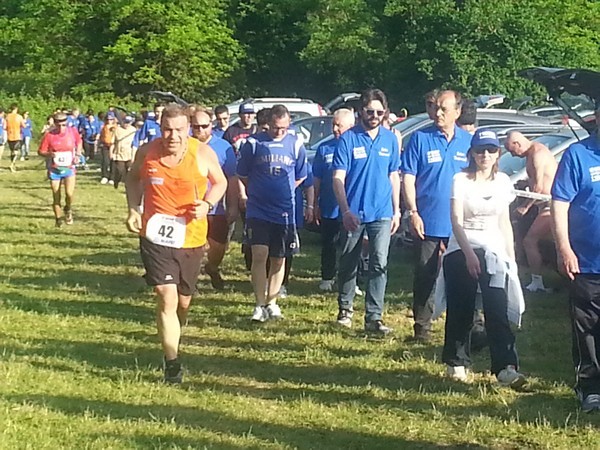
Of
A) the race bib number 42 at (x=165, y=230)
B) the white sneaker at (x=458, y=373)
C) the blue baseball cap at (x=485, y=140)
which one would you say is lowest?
the white sneaker at (x=458, y=373)

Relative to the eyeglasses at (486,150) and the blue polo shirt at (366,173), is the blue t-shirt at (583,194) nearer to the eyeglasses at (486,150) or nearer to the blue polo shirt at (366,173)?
the eyeglasses at (486,150)

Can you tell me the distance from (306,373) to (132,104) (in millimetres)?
44570

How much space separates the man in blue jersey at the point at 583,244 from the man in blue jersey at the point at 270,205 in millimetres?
3350

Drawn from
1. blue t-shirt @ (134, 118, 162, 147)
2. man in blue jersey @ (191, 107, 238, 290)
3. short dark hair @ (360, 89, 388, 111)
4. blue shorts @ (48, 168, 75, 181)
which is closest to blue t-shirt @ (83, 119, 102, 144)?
blue t-shirt @ (134, 118, 162, 147)

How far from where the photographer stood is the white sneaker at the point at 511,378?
7383 millimetres

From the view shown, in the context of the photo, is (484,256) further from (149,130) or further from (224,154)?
(149,130)

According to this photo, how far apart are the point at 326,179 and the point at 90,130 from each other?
88.4 feet

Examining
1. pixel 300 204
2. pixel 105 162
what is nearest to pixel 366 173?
pixel 300 204

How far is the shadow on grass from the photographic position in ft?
20.6

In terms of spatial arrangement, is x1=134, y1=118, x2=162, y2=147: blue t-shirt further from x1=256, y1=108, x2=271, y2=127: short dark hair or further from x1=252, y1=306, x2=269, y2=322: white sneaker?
x1=252, y1=306, x2=269, y2=322: white sneaker

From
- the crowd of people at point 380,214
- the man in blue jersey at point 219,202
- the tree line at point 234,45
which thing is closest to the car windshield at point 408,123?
the crowd of people at point 380,214

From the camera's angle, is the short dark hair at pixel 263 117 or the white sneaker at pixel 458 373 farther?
the short dark hair at pixel 263 117

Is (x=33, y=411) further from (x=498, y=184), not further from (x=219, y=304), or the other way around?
(x=219, y=304)

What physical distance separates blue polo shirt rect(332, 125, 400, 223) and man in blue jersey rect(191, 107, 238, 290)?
1389mm
